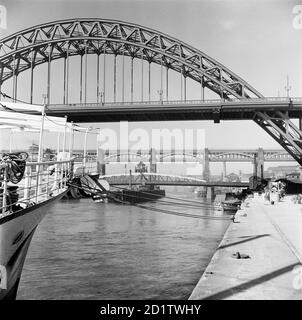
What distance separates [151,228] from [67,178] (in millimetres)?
17362

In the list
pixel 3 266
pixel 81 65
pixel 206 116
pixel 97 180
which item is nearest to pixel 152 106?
pixel 206 116

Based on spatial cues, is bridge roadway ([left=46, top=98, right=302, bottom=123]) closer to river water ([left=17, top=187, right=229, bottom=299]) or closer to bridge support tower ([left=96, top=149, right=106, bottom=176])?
bridge support tower ([left=96, top=149, right=106, bottom=176])

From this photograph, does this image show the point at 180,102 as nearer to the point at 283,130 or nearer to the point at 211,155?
the point at 283,130

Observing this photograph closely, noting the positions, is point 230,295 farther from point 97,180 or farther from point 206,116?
point 206,116

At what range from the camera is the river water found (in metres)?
13.5

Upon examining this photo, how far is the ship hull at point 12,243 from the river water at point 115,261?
143 inches

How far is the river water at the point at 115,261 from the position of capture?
13516 millimetres

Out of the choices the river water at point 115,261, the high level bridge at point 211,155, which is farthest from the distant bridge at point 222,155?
the river water at point 115,261

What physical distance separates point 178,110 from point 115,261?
34300 millimetres

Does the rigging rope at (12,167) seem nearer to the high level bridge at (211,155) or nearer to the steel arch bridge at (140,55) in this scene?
the steel arch bridge at (140,55)

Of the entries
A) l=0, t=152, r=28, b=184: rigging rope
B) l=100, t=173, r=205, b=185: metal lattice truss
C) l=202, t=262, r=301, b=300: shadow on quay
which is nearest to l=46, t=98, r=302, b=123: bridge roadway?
l=100, t=173, r=205, b=185: metal lattice truss

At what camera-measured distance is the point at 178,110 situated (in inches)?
1986

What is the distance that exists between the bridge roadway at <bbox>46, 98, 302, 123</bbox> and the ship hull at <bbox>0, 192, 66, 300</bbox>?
1531 inches

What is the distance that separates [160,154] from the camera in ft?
344
